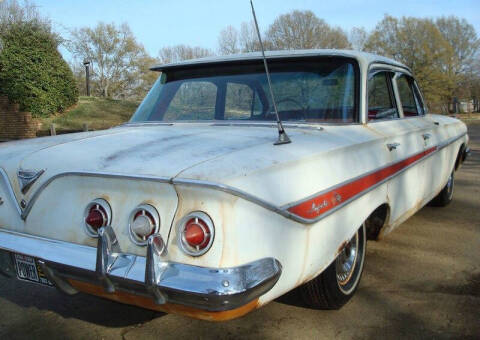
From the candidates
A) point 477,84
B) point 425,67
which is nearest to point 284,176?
point 425,67

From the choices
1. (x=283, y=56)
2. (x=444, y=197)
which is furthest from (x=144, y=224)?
(x=444, y=197)

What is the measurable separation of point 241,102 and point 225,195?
1.71 m

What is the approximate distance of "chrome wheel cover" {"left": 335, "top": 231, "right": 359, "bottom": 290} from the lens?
112 inches

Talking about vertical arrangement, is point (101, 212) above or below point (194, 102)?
below

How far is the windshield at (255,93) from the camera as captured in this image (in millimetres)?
3062

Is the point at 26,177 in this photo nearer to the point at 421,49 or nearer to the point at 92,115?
the point at 92,115

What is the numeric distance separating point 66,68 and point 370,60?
17.1 metres

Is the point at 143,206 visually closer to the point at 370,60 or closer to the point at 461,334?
the point at 461,334

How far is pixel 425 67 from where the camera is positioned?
121 feet

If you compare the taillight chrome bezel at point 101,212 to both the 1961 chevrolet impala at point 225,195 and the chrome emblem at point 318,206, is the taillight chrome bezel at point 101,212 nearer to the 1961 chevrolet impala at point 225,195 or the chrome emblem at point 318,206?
the 1961 chevrolet impala at point 225,195

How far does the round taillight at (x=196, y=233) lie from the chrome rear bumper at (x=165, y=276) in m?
0.07

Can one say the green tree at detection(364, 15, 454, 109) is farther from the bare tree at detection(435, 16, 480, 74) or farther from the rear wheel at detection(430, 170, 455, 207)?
the rear wheel at detection(430, 170, 455, 207)

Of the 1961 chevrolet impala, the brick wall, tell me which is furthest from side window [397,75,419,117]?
the brick wall

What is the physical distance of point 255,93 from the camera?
3312 mm
